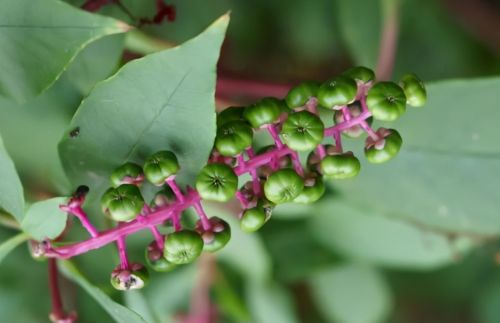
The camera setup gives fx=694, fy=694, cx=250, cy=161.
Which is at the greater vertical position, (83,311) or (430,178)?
(430,178)

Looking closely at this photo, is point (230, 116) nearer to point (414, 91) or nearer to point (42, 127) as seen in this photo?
point (414, 91)

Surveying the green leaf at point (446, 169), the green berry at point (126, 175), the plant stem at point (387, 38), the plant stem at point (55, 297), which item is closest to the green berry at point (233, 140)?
the green berry at point (126, 175)

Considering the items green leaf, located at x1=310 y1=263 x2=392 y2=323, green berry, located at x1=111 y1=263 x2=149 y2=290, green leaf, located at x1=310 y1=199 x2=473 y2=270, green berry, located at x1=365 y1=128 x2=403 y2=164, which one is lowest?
green leaf, located at x1=310 y1=263 x2=392 y2=323

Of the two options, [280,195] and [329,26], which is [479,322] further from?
[280,195]

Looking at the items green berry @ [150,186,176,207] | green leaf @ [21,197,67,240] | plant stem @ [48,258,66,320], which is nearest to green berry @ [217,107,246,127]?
green berry @ [150,186,176,207]

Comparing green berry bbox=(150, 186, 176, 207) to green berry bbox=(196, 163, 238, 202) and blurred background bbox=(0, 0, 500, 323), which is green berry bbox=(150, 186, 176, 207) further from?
blurred background bbox=(0, 0, 500, 323)

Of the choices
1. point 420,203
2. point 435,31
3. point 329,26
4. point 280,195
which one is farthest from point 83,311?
point 435,31
